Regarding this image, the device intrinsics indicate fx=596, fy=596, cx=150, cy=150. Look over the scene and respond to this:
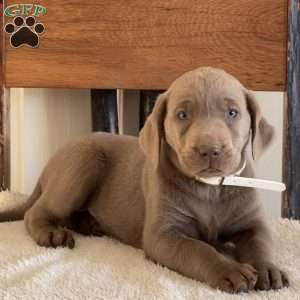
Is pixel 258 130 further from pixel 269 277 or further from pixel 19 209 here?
pixel 19 209

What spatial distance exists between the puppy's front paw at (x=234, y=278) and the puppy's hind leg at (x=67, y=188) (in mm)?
654

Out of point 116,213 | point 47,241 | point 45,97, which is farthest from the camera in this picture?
point 45,97

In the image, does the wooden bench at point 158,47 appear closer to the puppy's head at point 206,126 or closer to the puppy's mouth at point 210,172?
the puppy's head at point 206,126

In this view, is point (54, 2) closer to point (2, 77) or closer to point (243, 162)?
point (2, 77)

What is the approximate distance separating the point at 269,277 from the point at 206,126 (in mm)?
391

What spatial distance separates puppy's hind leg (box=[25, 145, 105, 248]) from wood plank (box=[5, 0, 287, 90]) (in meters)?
0.44

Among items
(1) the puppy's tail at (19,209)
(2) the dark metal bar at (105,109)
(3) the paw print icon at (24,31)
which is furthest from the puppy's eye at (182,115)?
(2) the dark metal bar at (105,109)

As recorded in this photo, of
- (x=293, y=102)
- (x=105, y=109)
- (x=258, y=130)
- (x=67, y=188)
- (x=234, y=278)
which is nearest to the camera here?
(x=234, y=278)

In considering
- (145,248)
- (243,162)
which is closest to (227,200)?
(243,162)

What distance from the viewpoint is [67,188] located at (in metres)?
1.92

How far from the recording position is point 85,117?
305cm

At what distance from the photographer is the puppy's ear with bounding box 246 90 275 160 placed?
5.36 ft

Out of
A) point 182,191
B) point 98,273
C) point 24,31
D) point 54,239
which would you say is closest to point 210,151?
point 182,191

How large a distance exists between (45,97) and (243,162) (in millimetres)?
1531
